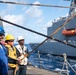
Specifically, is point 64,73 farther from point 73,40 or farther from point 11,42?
point 73,40

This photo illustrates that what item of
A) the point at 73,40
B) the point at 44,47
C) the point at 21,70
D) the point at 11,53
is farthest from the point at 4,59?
the point at 44,47

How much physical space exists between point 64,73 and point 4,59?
7842 millimetres

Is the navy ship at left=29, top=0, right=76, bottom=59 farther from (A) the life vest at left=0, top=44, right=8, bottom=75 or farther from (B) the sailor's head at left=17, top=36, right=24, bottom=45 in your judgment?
(A) the life vest at left=0, top=44, right=8, bottom=75

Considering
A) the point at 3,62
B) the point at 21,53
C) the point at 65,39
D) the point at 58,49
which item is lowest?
the point at 3,62

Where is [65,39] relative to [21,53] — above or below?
above

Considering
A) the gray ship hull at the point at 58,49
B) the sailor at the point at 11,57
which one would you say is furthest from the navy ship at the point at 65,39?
the sailor at the point at 11,57

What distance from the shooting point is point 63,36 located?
4953 centimetres

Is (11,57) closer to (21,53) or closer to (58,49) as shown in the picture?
(21,53)

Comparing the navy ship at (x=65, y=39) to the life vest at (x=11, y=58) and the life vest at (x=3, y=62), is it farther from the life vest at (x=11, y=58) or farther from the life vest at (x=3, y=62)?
the life vest at (x=3, y=62)

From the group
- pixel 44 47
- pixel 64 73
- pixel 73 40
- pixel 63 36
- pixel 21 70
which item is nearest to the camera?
pixel 21 70

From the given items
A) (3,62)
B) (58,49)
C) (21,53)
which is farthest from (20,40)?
(58,49)

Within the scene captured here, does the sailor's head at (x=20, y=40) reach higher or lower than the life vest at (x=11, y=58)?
higher

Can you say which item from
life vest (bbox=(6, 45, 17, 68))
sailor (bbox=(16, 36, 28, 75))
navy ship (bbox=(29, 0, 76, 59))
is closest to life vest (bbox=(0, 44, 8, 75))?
life vest (bbox=(6, 45, 17, 68))

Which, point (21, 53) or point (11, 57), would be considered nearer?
point (11, 57)
